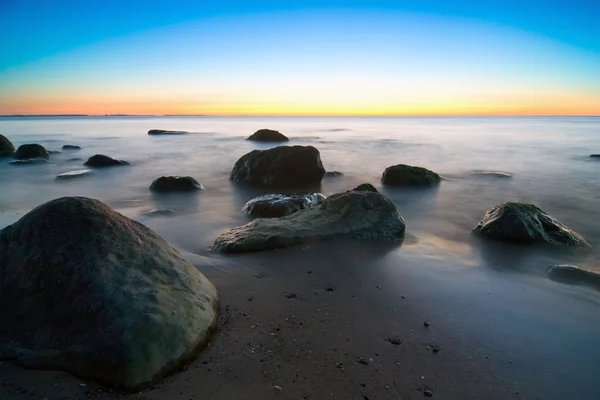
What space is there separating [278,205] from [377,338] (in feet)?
13.9

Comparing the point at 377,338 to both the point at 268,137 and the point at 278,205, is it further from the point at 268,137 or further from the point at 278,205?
the point at 268,137

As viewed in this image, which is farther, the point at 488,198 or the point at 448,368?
the point at 488,198

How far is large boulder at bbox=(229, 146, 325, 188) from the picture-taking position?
10781 mm

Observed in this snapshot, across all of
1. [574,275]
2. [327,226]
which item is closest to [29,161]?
[327,226]

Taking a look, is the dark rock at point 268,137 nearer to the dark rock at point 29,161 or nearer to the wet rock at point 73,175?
the dark rock at point 29,161

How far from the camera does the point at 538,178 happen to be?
43.1 ft

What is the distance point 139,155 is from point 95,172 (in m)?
6.59

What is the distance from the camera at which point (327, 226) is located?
5.56 metres

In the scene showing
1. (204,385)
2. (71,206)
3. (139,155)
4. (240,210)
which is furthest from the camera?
(139,155)

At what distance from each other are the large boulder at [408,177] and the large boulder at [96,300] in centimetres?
854

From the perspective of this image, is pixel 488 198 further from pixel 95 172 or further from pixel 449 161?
pixel 95 172

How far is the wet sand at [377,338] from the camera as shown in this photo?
253 cm

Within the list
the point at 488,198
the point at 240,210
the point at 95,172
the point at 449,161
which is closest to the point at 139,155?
the point at 95,172

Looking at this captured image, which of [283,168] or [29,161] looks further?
[29,161]
